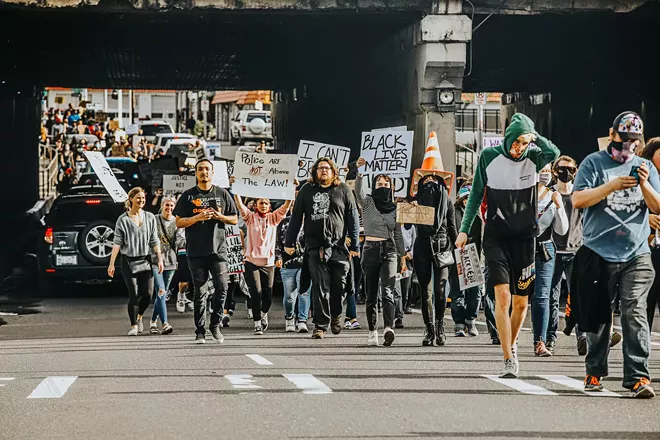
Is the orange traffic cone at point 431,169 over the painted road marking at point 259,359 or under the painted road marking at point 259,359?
over

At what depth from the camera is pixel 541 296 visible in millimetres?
13086

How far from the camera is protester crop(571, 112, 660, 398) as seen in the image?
9719 millimetres

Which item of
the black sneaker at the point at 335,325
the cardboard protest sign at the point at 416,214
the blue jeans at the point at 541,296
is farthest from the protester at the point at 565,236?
the black sneaker at the point at 335,325

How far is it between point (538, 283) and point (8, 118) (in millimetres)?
24383

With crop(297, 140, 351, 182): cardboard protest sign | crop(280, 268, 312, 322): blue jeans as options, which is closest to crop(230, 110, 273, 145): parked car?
crop(297, 140, 351, 182): cardboard protest sign

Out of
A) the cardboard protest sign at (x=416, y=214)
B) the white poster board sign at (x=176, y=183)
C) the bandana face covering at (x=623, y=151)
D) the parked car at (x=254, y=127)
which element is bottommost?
the cardboard protest sign at (x=416, y=214)

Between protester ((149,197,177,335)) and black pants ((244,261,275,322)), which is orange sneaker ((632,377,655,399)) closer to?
black pants ((244,261,275,322))

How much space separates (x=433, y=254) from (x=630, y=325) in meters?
4.46

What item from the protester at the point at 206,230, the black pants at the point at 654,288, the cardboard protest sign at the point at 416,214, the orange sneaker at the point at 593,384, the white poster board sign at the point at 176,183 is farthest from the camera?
the white poster board sign at the point at 176,183

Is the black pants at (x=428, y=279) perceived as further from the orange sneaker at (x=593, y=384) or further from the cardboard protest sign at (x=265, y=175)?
the orange sneaker at (x=593, y=384)

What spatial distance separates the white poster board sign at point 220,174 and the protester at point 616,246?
933 centimetres

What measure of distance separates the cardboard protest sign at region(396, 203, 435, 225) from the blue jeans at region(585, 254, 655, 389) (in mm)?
4146

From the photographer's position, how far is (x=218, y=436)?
26.6 ft

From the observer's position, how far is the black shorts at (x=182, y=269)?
18797mm
